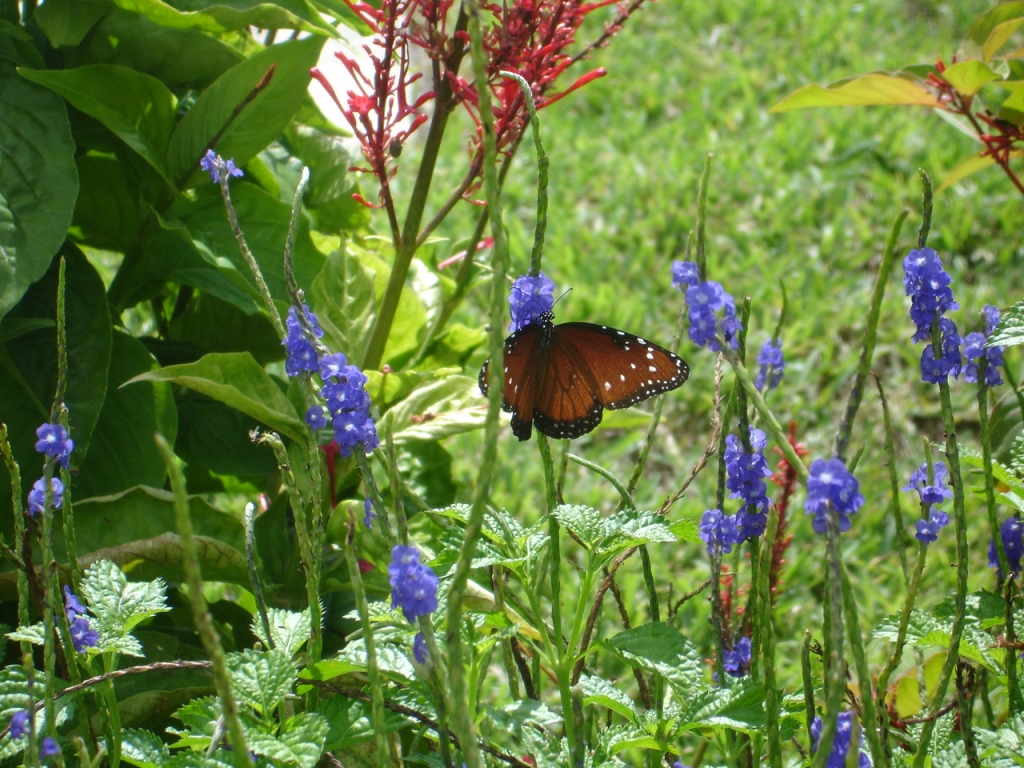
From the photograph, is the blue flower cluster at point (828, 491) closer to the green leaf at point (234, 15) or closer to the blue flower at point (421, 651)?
the blue flower at point (421, 651)

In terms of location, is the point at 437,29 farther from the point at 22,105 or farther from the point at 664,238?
the point at 664,238

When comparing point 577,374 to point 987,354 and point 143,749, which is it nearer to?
point 987,354

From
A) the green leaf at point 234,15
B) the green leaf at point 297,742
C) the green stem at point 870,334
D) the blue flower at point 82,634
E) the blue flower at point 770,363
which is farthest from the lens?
the green leaf at point 234,15

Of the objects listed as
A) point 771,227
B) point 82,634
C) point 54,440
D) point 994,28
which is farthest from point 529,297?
point 771,227

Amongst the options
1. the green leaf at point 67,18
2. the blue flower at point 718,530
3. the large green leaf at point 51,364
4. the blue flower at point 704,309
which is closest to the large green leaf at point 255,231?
the large green leaf at point 51,364

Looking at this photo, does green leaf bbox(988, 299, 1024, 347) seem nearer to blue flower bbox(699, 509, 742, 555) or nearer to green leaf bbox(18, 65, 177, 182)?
blue flower bbox(699, 509, 742, 555)

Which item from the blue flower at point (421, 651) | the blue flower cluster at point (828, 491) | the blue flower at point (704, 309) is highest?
the blue flower at point (704, 309)

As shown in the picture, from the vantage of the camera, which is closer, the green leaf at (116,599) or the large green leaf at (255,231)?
the green leaf at (116,599)

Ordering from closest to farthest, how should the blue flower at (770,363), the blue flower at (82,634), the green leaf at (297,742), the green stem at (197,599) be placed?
the green stem at (197,599) → the green leaf at (297,742) → the blue flower at (82,634) → the blue flower at (770,363)
